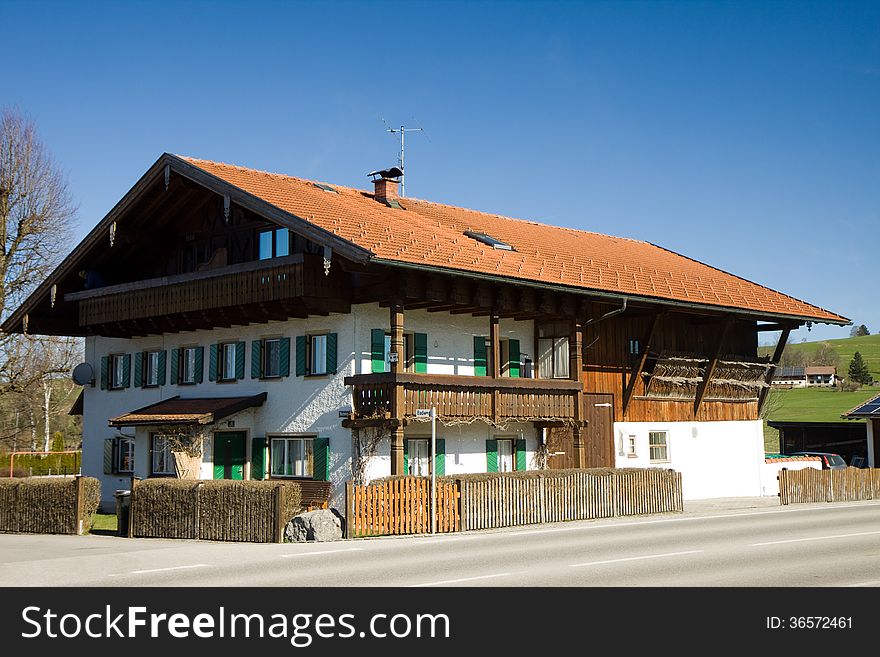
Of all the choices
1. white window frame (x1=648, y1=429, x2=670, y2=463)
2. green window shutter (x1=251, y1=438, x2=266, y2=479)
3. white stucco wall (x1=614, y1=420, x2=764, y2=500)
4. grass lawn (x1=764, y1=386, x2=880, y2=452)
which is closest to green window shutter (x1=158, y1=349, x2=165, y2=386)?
green window shutter (x1=251, y1=438, x2=266, y2=479)

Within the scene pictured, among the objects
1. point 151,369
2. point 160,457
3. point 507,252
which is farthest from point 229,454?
point 507,252

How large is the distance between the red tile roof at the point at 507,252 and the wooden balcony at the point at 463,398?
8.79 feet

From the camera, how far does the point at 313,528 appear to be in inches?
799

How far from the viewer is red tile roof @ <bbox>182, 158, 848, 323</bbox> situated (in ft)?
82.8

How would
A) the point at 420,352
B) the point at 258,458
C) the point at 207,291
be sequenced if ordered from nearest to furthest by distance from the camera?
the point at 420,352 → the point at 207,291 → the point at 258,458

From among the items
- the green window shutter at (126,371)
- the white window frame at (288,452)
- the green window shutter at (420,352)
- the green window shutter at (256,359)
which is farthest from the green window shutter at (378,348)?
the green window shutter at (126,371)

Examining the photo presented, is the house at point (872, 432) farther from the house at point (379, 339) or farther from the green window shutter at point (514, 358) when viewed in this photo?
the green window shutter at point (514, 358)

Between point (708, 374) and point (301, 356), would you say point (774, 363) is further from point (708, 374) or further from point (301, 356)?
point (301, 356)

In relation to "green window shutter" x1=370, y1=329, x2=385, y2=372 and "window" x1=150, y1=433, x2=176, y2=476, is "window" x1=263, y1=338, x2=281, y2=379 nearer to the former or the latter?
"green window shutter" x1=370, y1=329, x2=385, y2=372

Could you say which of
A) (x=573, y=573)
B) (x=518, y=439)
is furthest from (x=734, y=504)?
(x=573, y=573)

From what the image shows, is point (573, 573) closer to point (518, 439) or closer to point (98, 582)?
point (98, 582)

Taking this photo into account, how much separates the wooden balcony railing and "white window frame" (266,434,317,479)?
354 cm

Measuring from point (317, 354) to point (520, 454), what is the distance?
6.42 meters
